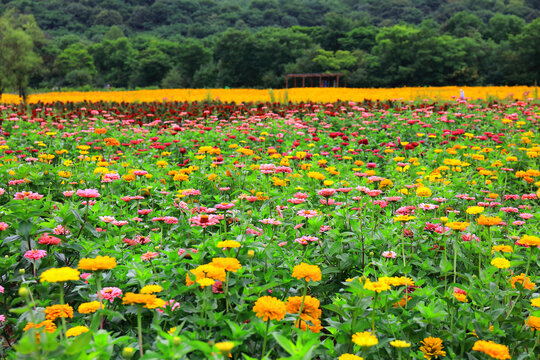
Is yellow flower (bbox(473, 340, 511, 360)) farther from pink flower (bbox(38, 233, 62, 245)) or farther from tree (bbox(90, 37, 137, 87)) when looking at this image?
tree (bbox(90, 37, 137, 87))

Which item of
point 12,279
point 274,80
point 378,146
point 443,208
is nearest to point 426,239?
point 443,208

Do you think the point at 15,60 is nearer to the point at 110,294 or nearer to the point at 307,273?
the point at 110,294

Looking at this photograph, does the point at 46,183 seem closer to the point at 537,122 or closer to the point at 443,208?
the point at 443,208

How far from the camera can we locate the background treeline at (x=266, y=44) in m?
33.6

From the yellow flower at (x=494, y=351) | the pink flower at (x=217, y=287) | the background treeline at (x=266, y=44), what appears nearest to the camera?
the yellow flower at (x=494, y=351)

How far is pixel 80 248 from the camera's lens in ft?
7.36

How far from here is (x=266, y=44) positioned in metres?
44.6

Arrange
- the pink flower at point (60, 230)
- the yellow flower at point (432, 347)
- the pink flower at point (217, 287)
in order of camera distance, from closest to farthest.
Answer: the yellow flower at point (432, 347)
the pink flower at point (217, 287)
the pink flower at point (60, 230)

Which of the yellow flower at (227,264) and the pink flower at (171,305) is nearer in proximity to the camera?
the yellow flower at (227,264)

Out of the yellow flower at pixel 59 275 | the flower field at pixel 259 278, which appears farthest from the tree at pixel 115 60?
the yellow flower at pixel 59 275

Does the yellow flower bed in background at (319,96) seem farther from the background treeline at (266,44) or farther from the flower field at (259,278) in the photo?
the flower field at (259,278)

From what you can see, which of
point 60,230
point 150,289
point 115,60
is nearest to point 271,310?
point 150,289

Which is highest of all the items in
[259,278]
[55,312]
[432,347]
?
[55,312]

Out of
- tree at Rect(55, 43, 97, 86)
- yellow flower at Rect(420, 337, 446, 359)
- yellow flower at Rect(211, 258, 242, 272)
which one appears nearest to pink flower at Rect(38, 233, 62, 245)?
yellow flower at Rect(211, 258, 242, 272)
